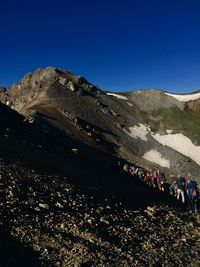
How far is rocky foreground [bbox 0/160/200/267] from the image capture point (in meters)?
17.2

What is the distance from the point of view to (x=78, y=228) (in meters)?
20.3

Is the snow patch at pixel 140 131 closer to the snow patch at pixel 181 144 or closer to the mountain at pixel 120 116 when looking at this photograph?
the mountain at pixel 120 116

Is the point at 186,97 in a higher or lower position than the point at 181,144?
higher

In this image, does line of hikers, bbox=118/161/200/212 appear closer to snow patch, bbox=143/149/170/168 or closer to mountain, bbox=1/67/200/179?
mountain, bbox=1/67/200/179

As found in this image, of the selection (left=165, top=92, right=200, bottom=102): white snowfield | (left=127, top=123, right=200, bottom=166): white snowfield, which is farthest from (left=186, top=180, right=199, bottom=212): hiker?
(left=165, top=92, right=200, bottom=102): white snowfield

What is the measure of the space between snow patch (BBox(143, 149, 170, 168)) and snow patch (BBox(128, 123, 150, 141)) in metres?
6.55

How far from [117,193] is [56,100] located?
57.4 meters

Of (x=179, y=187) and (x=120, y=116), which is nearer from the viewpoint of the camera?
(x=179, y=187)

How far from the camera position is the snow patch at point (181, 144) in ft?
302

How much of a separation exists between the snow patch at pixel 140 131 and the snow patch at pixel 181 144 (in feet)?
9.11

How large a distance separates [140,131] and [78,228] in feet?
247

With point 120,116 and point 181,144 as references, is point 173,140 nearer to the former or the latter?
point 181,144

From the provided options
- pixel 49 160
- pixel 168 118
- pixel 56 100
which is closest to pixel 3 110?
pixel 49 160

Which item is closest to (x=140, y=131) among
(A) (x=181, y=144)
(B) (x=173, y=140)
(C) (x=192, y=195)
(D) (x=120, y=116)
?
(D) (x=120, y=116)
